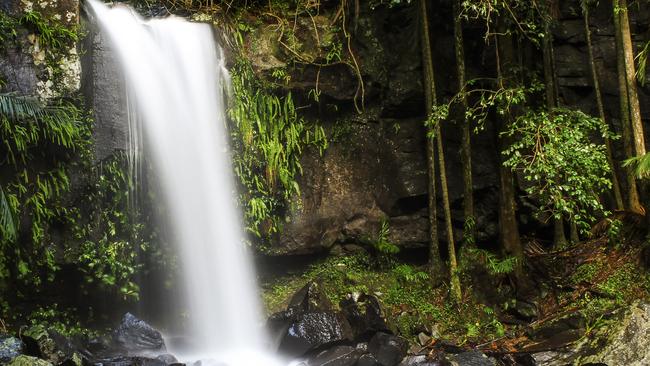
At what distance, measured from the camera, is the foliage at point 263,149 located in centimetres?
789

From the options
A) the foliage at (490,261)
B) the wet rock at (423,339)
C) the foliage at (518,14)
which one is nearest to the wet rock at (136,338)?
the wet rock at (423,339)

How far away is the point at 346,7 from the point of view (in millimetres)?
8539

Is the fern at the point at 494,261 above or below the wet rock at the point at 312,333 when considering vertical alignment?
above

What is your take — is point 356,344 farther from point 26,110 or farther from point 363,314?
point 26,110

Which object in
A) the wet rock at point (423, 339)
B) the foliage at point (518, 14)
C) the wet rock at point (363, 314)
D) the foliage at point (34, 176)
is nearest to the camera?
the foliage at point (34, 176)

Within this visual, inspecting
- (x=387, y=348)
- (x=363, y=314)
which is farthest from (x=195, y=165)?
(x=387, y=348)

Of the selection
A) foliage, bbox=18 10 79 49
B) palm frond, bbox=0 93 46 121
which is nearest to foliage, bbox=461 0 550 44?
foliage, bbox=18 10 79 49

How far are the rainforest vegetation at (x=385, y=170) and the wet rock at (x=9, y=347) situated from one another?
46cm

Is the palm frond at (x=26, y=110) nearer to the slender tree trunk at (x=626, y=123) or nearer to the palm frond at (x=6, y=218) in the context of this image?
the palm frond at (x=6, y=218)

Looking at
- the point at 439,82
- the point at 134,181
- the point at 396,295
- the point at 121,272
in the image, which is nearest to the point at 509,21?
the point at 439,82

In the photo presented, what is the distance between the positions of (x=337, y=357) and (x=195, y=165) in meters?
3.18

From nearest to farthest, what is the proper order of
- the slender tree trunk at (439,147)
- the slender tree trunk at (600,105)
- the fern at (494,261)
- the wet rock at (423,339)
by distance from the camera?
the wet rock at (423,339) → the fern at (494,261) → the slender tree trunk at (439,147) → the slender tree trunk at (600,105)

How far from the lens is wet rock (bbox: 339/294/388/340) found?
675 cm

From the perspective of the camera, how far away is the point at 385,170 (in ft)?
27.9
